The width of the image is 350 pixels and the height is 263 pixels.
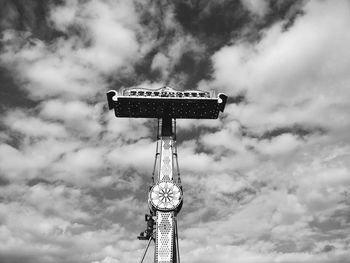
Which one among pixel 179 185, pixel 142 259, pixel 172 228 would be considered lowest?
pixel 142 259

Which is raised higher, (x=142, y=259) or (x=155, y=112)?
(x=155, y=112)

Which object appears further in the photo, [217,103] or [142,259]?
[217,103]

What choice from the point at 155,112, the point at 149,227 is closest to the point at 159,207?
the point at 149,227

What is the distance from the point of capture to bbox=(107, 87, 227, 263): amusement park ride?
3391 centimetres

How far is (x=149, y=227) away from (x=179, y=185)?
15.0ft

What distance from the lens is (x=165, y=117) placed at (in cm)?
3866

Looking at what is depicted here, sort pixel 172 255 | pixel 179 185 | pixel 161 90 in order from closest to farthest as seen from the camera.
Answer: pixel 172 255
pixel 179 185
pixel 161 90

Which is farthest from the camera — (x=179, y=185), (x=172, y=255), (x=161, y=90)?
(x=161, y=90)

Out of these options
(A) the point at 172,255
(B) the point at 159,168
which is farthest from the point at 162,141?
(A) the point at 172,255

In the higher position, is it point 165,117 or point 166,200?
point 165,117

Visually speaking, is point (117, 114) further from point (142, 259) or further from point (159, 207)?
point (142, 259)

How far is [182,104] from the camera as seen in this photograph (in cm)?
3753

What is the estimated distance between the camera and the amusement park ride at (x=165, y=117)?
111 ft

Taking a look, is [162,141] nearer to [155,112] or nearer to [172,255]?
[155,112]
